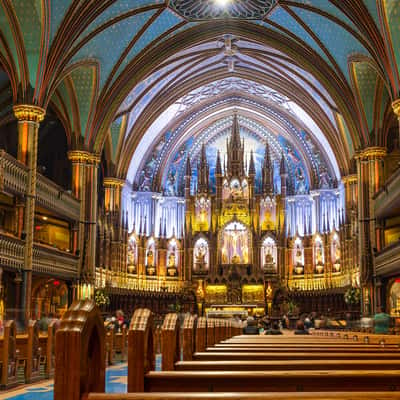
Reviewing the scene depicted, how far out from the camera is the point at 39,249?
72.0ft

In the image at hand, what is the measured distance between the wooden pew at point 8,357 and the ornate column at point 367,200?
18453 millimetres

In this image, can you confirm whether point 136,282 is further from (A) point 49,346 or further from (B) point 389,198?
(A) point 49,346

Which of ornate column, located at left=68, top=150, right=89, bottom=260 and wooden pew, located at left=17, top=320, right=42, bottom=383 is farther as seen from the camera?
ornate column, located at left=68, top=150, right=89, bottom=260

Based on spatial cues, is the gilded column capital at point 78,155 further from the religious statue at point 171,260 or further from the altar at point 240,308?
the altar at point 240,308

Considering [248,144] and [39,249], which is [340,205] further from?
[39,249]

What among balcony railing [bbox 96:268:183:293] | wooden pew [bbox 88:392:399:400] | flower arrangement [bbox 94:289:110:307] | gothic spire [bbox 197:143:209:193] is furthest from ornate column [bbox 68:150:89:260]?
wooden pew [bbox 88:392:399:400]

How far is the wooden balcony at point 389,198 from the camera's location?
21.6 meters

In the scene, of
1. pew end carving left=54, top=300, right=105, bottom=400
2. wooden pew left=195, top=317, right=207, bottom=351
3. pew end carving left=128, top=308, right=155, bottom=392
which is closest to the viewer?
pew end carving left=54, top=300, right=105, bottom=400

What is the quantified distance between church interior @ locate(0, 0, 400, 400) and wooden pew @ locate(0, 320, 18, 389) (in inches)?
1.3

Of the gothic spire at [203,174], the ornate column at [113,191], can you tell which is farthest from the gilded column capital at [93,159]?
the gothic spire at [203,174]

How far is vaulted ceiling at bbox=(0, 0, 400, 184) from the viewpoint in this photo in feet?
69.9

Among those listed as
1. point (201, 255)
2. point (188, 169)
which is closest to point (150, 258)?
point (201, 255)

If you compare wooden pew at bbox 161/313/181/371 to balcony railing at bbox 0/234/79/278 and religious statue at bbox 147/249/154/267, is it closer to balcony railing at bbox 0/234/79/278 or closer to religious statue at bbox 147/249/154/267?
balcony railing at bbox 0/234/79/278

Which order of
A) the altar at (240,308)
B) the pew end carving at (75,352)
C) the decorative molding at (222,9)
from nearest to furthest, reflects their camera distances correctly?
the pew end carving at (75,352) < the decorative molding at (222,9) < the altar at (240,308)
